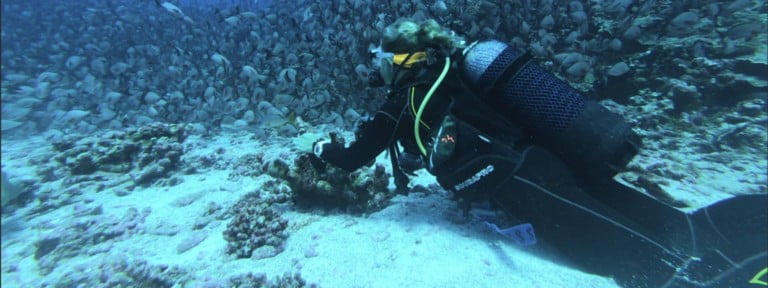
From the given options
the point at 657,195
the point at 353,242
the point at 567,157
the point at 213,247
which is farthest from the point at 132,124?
the point at 657,195

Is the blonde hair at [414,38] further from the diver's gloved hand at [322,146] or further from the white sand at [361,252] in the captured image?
the white sand at [361,252]

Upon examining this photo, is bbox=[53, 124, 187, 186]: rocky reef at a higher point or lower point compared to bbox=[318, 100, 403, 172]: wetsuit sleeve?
lower

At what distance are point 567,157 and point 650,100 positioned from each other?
4.12m

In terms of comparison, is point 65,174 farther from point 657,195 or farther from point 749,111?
point 749,111

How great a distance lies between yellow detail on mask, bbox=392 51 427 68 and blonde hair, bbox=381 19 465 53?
0.06m

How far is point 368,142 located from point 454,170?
31.3 inches

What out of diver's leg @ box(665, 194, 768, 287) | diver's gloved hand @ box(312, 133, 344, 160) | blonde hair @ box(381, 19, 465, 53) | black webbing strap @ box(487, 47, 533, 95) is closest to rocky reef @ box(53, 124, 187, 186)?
diver's gloved hand @ box(312, 133, 344, 160)

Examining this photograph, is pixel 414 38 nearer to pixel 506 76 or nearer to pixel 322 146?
pixel 506 76

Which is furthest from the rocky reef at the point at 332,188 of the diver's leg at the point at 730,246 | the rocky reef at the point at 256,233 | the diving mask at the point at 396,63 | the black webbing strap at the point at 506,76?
the diver's leg at the point at 730,246

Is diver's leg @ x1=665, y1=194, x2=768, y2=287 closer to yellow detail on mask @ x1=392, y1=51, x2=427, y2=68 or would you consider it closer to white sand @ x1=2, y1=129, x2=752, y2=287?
white sand @ x1=2, y1=129, x2=752, y2=287

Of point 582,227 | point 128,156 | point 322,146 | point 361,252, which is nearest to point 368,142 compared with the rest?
point 322,146

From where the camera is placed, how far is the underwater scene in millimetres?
2891

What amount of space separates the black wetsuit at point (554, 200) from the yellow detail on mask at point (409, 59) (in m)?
0.18

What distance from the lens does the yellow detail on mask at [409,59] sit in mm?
2928
